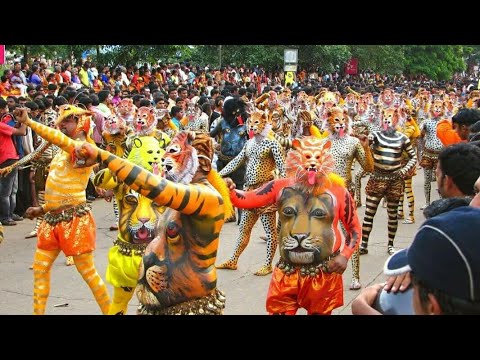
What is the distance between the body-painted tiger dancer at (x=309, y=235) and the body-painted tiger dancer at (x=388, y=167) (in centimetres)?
380

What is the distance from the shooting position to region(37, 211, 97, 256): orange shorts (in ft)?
21.0

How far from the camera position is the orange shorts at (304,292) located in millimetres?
5406

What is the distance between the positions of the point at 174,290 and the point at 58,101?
8225mm

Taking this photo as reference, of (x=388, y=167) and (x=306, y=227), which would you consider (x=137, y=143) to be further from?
(x=388, y=167)

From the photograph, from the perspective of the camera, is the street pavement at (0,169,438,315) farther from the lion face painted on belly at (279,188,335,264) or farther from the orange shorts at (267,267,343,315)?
the lion face painted on belly at (279,188,335,264)

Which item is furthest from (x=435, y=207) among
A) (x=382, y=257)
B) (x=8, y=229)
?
(x=8, y=229)

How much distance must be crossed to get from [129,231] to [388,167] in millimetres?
4244

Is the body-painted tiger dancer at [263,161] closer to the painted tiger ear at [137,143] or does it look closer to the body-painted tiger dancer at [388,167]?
the body-painted tiger dancer at [388,167]

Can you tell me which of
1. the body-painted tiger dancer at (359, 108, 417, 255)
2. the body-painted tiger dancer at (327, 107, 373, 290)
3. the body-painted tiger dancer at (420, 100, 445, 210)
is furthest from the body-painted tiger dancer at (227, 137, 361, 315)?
the body-painted tiger dancer at (420, 100, 445, 210)

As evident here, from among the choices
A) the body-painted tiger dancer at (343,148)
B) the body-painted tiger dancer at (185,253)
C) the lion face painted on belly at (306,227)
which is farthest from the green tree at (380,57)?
the body-painted tiger dancer at (185,253)

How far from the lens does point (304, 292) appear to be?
543 centimetres

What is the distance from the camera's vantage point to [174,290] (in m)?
4.45

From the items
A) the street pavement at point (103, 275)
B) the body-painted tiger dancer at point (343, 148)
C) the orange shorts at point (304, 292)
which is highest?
the body-painted tiger dancer at point (343, 148)
